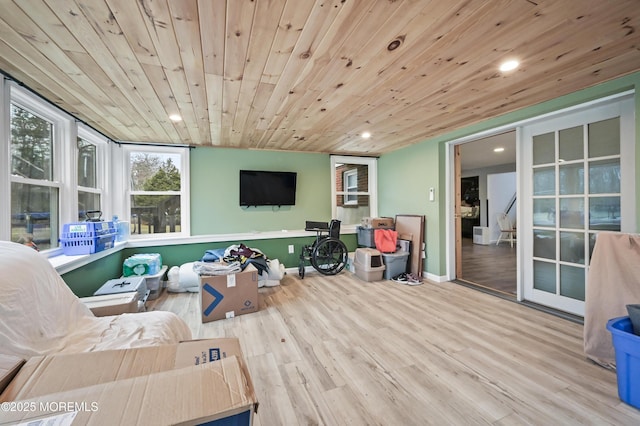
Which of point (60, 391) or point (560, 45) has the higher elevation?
point (560, 45)

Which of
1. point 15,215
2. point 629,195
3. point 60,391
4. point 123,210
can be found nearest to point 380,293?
point 629,195

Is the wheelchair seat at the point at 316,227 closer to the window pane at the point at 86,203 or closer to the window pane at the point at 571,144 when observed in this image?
the window pane at the point at 86,203

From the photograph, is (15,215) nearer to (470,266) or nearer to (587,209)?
(587,209)

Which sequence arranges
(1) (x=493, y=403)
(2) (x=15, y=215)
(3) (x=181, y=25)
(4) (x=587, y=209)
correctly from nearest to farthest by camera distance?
(3) (x=181, y=25), (1) (x=493, y=403), (2) (x=15, y=215), (4) (x=587, y=209)

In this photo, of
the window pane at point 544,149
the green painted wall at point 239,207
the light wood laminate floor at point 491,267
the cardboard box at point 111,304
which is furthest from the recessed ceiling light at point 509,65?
the cardboard box at point 111,304

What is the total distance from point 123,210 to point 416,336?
168 inches

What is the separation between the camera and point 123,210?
3.80 meters

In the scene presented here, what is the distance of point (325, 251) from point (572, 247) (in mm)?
3052

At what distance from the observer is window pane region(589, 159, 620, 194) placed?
229 centimetres

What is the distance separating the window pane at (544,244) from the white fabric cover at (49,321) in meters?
3.69

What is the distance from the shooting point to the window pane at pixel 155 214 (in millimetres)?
3926

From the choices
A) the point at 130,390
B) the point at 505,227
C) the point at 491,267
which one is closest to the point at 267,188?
the point at 130,390

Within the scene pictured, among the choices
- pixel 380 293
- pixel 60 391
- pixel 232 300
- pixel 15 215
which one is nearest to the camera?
pixel 60 391

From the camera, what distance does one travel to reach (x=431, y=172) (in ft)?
12.8
